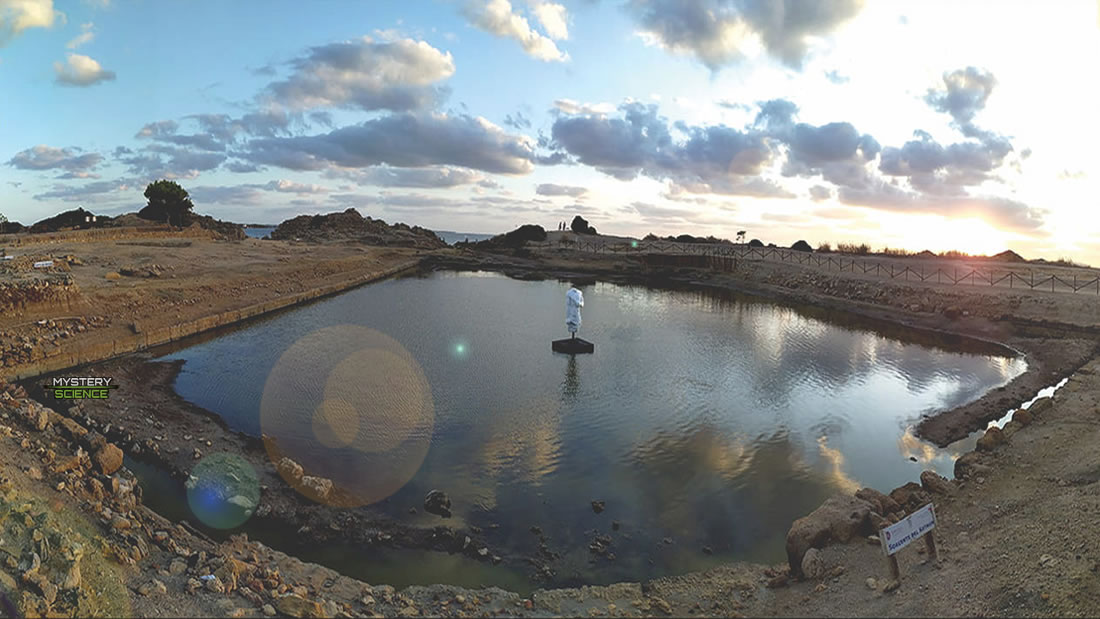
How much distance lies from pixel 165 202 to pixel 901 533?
3391 inches

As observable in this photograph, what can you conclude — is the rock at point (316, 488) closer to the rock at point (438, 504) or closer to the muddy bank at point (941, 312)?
the rock at point (438, 504)

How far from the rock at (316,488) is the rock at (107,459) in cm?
384

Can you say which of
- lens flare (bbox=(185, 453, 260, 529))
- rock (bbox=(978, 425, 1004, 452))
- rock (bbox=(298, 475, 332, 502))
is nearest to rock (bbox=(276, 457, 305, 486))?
rock (bbox=(298, 475, 332, 502))

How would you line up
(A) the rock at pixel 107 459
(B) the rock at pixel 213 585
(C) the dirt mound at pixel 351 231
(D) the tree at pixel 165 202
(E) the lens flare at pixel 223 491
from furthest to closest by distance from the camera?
(C) the dirt mound at pixel 351 231
(D) the tree at pixel 165 202
(A) the rock at pixel 107 459
(E) the lens flare at pixel 223 491
(B) the rock at pixel 213 585

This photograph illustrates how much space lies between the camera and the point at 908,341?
3338 cm

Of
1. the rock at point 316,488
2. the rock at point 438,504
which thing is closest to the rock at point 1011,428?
the rock at point 438,504

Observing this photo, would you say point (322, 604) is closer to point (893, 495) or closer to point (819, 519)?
point (819, 519)

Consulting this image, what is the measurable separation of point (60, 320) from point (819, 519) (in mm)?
30625

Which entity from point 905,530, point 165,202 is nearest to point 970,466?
point 905,530

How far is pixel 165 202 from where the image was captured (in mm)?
72562

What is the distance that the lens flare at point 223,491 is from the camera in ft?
38.5

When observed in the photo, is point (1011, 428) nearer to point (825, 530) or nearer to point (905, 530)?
point (825, 530)

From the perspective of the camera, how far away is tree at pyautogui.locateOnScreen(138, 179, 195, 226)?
237 feet

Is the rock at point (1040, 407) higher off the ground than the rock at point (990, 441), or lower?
higher
